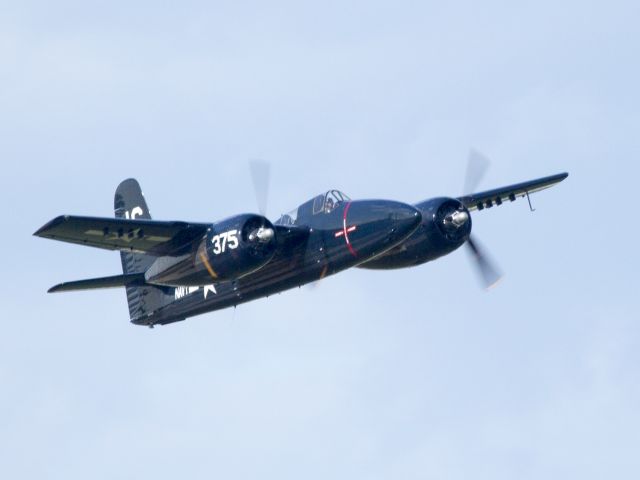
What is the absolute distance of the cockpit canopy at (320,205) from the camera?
49.8 meters

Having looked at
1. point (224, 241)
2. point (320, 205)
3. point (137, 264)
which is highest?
point (137, 264)

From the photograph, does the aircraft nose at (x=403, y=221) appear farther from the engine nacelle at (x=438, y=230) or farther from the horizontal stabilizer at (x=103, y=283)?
the horizontal stabilizer at (x=103, y=283)

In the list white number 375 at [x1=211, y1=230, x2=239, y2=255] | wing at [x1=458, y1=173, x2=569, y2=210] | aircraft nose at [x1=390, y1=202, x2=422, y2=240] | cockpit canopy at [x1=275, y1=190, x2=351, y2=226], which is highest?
wing at [x1=458, y1=173, x2=569, y2=210]

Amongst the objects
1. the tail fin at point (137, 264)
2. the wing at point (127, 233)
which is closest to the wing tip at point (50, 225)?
the wing at point (127, 233)

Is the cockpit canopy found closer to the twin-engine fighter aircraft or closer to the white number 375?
the twin-engine fighter aircraft

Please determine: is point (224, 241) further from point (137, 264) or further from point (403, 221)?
point (137, 264)

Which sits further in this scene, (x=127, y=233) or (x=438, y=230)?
(x=438, y=230)

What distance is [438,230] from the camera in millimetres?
51406

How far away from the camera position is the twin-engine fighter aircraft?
159 feet

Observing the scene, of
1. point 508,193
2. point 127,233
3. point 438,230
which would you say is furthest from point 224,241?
point 508,193

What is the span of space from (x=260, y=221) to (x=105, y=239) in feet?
16.9

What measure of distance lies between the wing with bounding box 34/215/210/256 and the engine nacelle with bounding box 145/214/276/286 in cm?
59

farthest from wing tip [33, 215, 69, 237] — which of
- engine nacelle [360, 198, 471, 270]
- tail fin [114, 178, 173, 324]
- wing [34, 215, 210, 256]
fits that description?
engine nacelle [360, 198, 471, 270]

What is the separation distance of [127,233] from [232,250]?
141 inches
